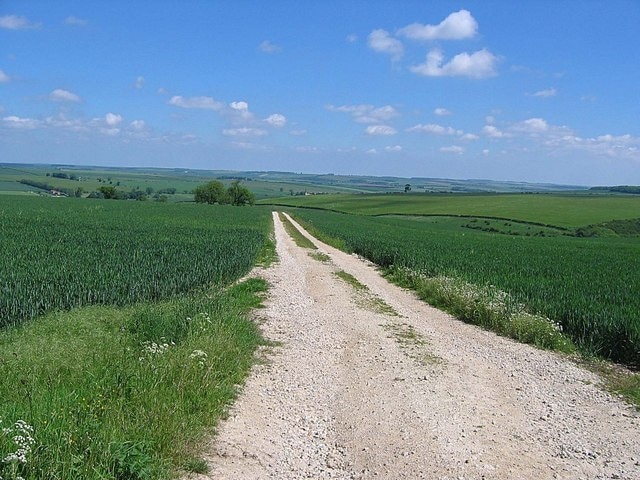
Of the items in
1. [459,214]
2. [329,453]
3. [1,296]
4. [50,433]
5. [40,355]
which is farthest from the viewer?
[459,214]

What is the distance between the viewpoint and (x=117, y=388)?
7.20m

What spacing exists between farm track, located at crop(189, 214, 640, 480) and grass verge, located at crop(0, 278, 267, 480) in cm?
56

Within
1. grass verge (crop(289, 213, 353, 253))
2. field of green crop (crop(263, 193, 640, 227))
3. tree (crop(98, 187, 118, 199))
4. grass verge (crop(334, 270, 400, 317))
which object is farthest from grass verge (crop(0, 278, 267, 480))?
tree (crop(98, 187, 118, 199))

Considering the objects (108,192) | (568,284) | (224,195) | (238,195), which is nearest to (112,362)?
(568,284)

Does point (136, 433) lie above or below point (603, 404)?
above

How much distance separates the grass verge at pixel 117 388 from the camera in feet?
17.5

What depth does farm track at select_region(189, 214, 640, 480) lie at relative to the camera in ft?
22.0

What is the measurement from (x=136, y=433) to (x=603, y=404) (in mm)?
7712

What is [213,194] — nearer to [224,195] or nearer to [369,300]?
[224,195]

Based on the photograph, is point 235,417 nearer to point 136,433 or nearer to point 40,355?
point 136,433

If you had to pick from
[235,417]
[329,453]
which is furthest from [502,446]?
Result: [235,417]

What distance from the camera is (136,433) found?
6086 mm

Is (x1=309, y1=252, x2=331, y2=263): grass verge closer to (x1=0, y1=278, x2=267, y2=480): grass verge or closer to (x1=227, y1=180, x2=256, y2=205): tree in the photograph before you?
(x1=0, y1=278, x2=267, y2=480): grass verge

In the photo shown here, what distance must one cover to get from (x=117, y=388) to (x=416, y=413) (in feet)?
14.5
